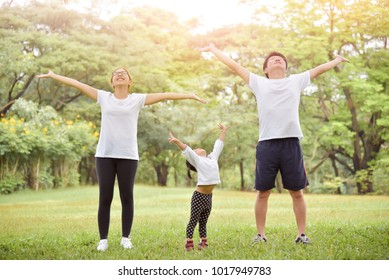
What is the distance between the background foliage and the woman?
485 centimetres

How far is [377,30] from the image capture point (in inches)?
303

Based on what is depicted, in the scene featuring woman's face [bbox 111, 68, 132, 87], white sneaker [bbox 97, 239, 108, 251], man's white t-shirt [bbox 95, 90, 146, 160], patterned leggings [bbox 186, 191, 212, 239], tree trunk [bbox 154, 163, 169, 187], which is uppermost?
woman's face [bbox 111, 68, 132, 87]

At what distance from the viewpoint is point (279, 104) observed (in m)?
3.31

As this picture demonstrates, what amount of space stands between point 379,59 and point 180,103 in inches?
167

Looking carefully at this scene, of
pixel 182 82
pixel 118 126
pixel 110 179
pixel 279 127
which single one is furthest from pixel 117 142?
pixel 182 82

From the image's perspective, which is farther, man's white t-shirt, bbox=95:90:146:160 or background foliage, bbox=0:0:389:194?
background foliage, bbox=0:0:389:194

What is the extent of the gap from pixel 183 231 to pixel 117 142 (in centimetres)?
130

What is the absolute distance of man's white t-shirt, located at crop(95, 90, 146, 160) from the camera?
3.23 m

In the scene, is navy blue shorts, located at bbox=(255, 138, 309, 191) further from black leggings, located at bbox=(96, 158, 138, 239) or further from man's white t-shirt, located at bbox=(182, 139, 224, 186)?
black leggings, located at bbox=(96, 158, 138, 239)

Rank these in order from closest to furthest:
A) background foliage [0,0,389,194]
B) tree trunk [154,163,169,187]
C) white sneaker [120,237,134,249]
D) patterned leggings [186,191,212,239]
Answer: patterned leggings [186,191,212,239], white sneaker [120,237,134,249], background foliage [0,0,389,194], tree trunk [154,163,169,187]

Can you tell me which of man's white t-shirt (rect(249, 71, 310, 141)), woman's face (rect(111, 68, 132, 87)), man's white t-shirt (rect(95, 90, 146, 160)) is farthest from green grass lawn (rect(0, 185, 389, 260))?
woman's face (rect(111, 68, 132, 87))

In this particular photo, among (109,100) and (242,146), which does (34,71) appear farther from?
(109,100)

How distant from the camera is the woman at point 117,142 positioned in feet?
10.6
